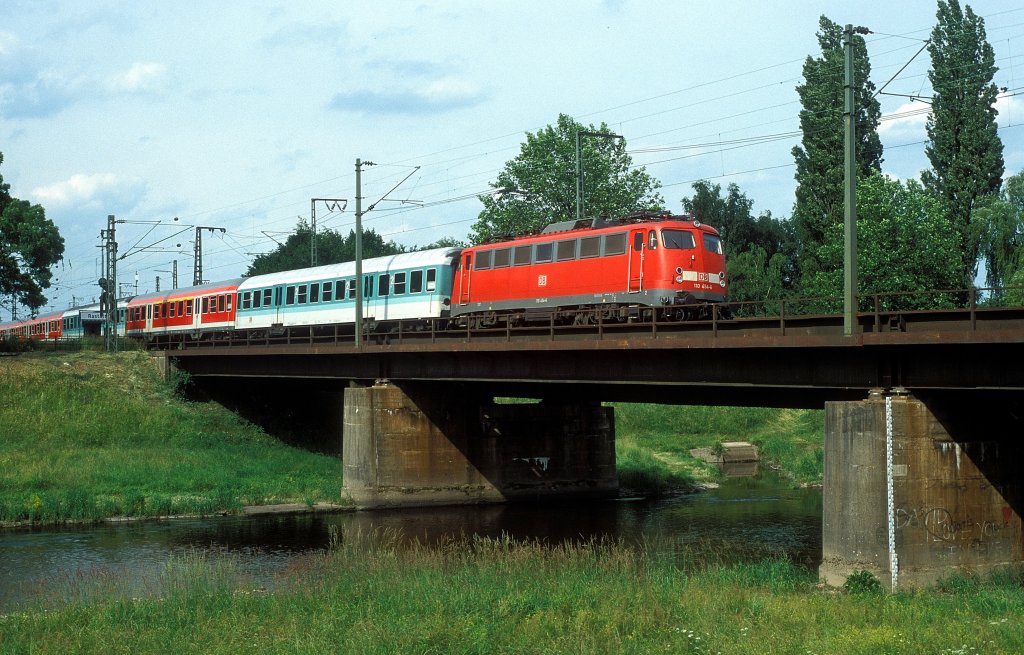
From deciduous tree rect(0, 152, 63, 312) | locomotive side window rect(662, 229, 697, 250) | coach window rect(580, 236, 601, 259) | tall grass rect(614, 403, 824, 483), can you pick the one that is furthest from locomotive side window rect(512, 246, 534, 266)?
deciduous tree rect(0, 152, 63, 312)

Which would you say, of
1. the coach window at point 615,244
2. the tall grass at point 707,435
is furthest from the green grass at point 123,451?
the tall grass at point 707,435

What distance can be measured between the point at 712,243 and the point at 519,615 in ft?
66.1

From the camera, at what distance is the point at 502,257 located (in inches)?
1628

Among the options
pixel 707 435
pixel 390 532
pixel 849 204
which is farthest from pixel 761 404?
pixel 707 435

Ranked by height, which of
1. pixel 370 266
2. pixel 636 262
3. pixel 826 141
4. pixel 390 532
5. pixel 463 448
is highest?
pixel 826 141

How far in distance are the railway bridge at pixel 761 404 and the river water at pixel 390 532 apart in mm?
2522

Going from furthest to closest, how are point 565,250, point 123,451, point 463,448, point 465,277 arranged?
point 123,451 < point 463,448 < point 465,277 < point 565,250

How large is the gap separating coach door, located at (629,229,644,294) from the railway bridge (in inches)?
89.7

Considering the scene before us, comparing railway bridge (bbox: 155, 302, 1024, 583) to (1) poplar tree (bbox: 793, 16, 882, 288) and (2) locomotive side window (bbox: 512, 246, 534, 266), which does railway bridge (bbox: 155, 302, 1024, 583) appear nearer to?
(2) locomotive side window (bbox: 512, 246, 534, 266)

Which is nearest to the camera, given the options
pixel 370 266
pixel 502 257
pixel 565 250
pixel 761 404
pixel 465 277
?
pixel 761 404

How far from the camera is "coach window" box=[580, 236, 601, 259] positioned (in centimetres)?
3647

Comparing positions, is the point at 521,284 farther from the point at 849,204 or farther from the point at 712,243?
the point at 849,204

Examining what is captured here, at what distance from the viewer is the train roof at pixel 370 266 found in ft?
149

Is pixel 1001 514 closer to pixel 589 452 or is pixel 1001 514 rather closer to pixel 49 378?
pixel 589 452
